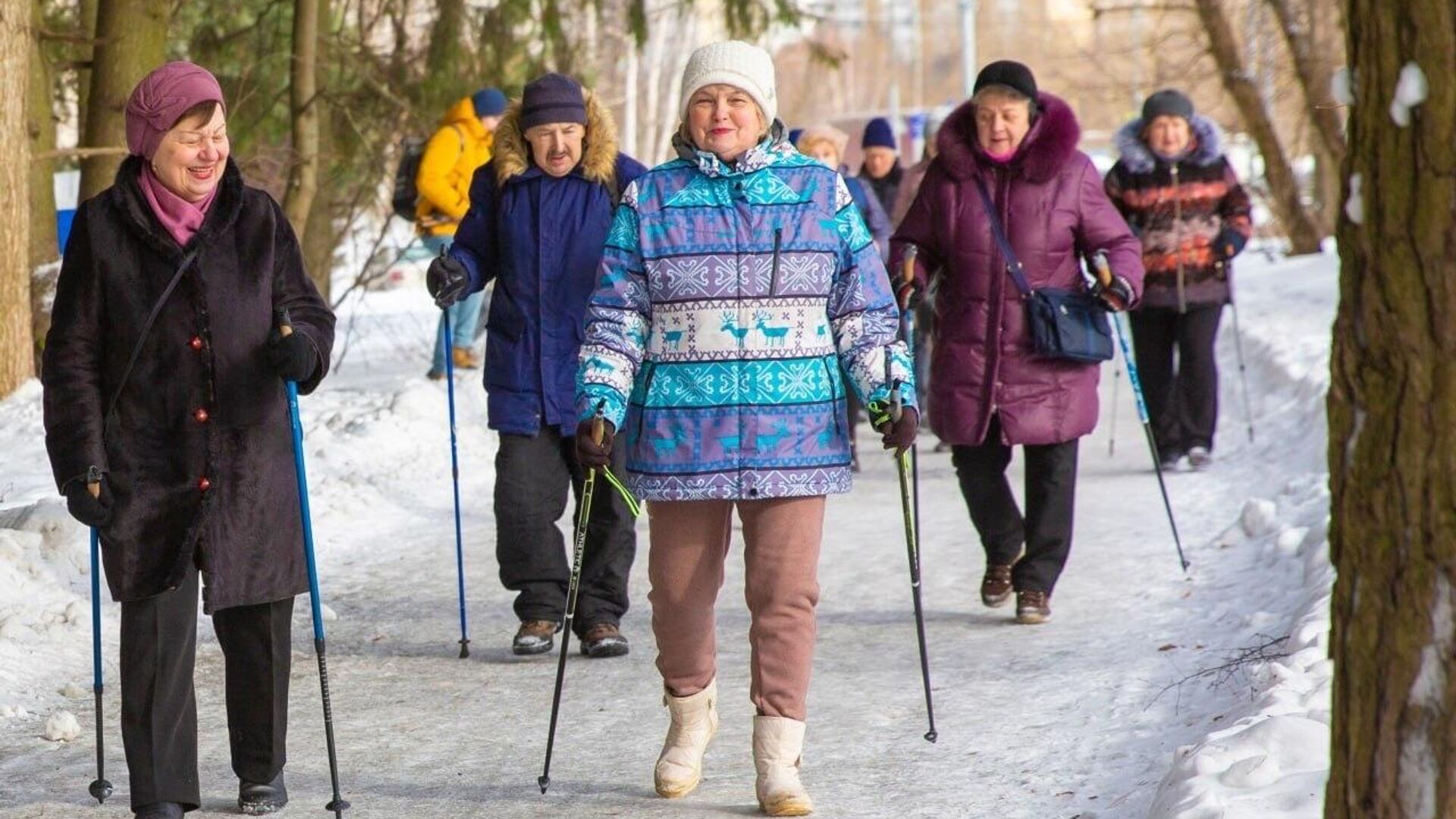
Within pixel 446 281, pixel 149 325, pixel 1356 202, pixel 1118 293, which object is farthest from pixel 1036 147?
pixel 1356 202

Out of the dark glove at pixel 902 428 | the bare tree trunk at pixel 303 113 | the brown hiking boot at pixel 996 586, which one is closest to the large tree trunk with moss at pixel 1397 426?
the dark glove at pixel 902 428

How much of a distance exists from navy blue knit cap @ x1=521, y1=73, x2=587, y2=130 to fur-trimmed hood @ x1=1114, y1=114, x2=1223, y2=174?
4727mm

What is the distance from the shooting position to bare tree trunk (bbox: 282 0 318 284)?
12.8m

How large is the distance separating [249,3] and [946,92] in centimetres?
7495

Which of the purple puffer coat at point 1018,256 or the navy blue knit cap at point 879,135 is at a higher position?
the navy blue knit cap at point 879,135

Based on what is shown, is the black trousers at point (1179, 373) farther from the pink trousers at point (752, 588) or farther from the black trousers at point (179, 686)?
the black trousers at point (179, 686)

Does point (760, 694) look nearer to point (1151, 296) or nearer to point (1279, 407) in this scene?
point (1151, 296)

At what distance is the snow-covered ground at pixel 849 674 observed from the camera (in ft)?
16.1

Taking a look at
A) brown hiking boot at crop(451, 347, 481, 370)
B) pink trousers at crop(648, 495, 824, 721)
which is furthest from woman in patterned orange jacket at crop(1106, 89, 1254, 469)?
pink trousers at crop(648, 495, 824, 721)

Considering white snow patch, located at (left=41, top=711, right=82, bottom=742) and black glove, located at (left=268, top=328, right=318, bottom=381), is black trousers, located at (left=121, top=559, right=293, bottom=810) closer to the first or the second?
black glove, located at (left=268, top=328, right=318, bottom=381)

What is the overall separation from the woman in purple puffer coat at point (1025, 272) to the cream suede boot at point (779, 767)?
7.92 ft

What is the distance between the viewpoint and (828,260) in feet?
15.7

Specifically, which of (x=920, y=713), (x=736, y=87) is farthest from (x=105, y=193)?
(x=920, y=713)

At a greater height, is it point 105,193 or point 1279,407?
point 105,193
